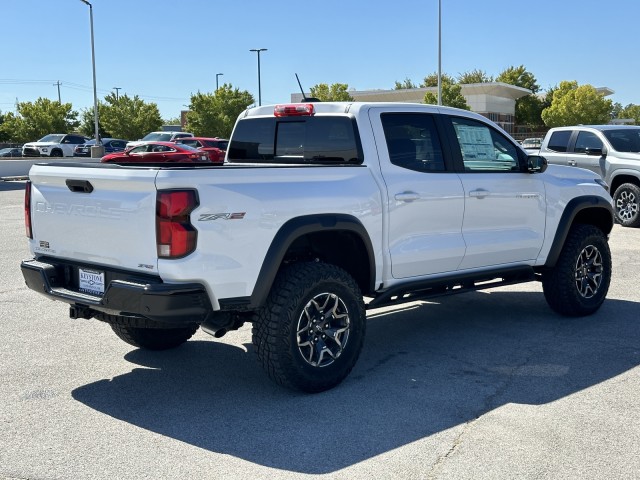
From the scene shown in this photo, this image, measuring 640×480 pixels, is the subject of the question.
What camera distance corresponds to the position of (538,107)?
255ft

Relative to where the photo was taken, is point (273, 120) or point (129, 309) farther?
point (273, 120)

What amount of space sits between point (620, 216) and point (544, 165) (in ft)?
26.9

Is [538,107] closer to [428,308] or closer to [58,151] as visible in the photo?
[58,151]

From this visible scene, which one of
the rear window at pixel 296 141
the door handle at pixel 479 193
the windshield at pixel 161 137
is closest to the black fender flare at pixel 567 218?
the door handle at pixel 479 193

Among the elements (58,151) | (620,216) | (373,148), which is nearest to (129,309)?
(373,148)

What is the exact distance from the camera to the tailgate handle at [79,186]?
4.70m

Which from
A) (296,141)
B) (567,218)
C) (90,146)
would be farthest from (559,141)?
(90,146)

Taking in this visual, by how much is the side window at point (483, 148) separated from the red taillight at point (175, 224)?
8.73 ft

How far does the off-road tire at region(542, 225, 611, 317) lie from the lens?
691 cm

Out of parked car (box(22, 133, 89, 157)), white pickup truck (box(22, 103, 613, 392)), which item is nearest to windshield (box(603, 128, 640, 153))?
white pickup truck (box(22, 103, 613, 392))

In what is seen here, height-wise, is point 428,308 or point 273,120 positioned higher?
point 273,120

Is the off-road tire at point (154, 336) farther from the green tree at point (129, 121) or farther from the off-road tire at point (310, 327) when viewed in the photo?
the green tree at point (129, 121)

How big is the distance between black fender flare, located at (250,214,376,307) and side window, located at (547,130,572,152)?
1038cm

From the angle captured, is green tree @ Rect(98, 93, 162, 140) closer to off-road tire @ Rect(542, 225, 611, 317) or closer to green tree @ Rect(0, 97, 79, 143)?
green tree @ Rect(0, 97, 79, 143)
